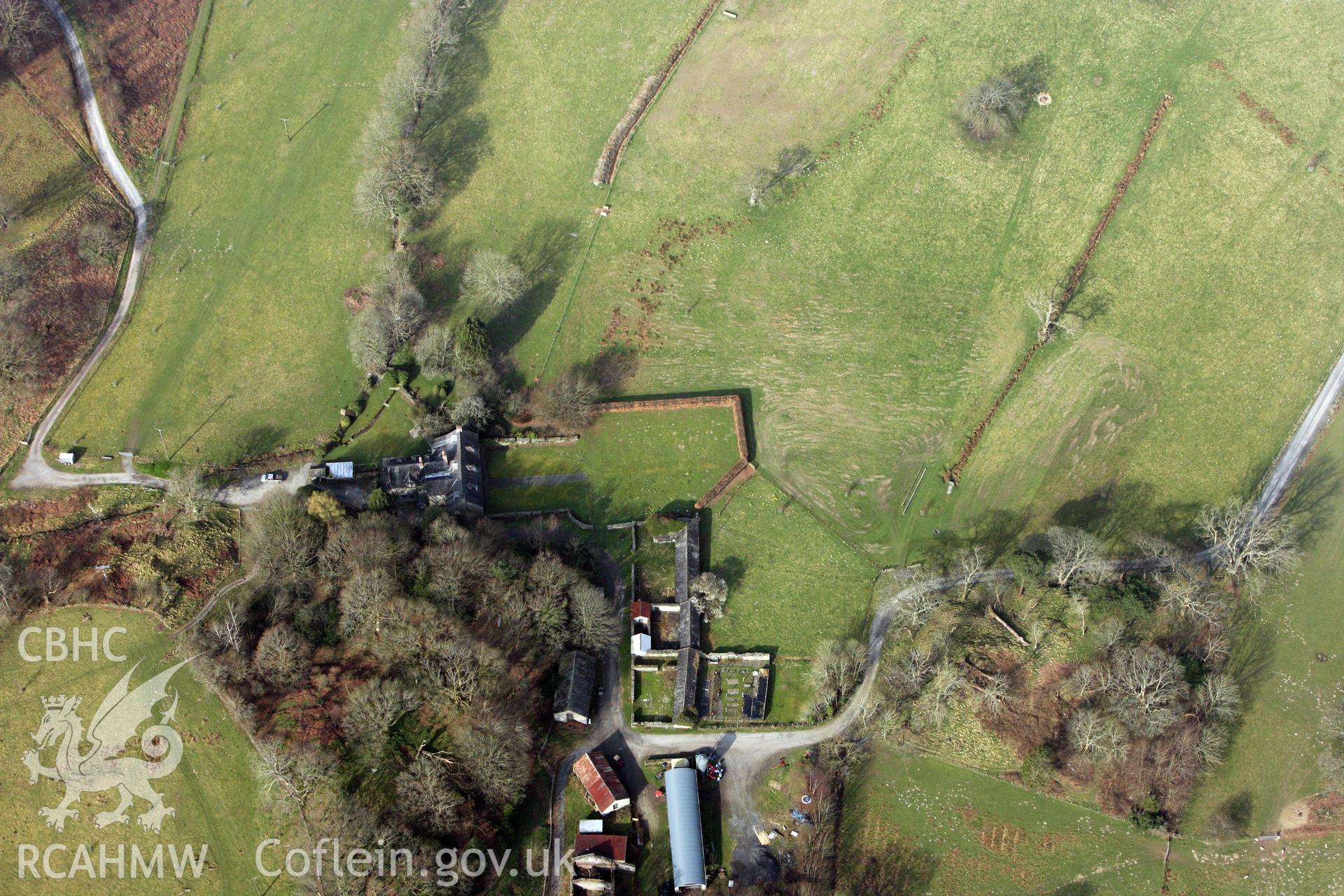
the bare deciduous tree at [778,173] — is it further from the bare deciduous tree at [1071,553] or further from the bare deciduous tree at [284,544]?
the bare deciduous tree at [284,544]

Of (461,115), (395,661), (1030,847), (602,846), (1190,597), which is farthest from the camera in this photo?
(461,115)

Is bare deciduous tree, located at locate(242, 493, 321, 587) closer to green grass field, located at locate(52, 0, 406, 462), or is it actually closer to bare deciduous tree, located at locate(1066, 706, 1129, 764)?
green grass field, located at locate(52, 0, 406, 462)

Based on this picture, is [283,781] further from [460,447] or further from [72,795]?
[460,447]

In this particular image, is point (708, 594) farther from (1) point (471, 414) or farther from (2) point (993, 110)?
(2) point (993, 110)

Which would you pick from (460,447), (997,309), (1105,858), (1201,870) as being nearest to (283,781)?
(460,447)

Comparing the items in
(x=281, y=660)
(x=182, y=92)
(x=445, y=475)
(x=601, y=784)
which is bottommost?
(x=601, y=784)

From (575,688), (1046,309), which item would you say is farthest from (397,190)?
(1046,309)
